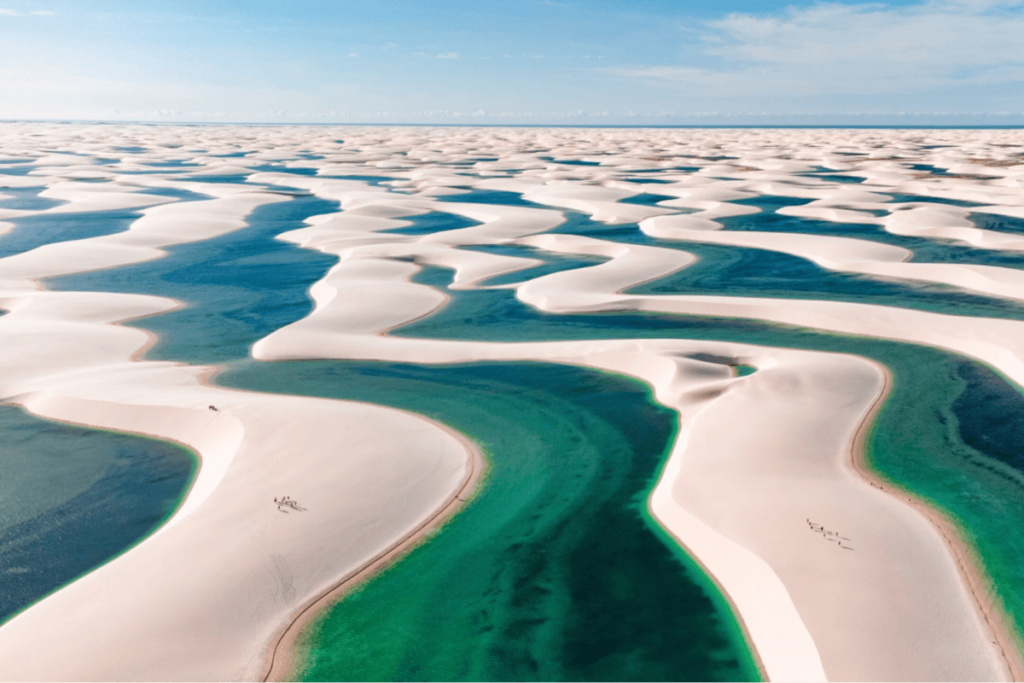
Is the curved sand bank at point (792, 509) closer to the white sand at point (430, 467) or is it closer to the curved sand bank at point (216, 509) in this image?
the white sand at point (430, 467)

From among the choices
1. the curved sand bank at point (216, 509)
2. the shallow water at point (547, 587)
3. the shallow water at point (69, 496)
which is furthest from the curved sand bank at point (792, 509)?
the shallow water at point (69, 496)

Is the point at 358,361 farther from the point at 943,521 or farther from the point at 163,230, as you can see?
the point at 163,230

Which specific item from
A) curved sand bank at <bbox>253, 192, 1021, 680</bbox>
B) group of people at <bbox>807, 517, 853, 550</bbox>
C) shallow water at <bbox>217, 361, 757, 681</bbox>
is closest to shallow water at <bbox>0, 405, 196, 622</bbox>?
shallow water at <bbox>217, 361, 757, 681</bbox>

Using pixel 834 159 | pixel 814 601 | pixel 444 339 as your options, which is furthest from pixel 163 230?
pixel 834 159

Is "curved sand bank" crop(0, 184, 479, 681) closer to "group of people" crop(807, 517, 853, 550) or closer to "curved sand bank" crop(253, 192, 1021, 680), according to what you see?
"curved sand bank" crop(253, 192, 1021, 680)

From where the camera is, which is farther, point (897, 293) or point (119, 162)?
point (119, 162)

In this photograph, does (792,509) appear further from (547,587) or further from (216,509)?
(216,509)

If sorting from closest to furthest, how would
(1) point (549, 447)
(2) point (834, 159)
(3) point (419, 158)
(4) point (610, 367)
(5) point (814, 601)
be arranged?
1. (5) point (814, 601)
2. (1) point (549, 447)
3. (4) point (610, 367)
4. (2) point (834, 159)
5. (3) point (419, 158)

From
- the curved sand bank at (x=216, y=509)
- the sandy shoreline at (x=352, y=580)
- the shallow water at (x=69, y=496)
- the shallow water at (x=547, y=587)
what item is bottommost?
the shallow water at (x=69, y=496)
